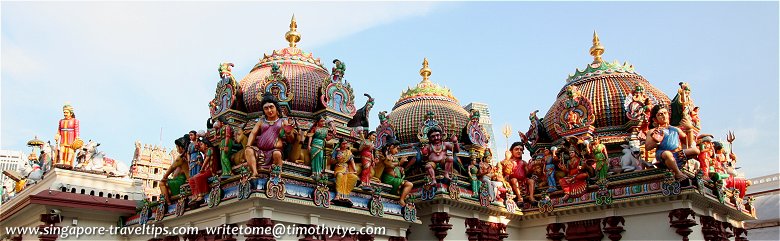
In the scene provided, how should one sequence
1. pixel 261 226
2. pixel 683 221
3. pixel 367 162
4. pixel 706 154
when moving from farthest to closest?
pixel 706 154, pixel 683 221, pixel 367 162, pixel 261 226

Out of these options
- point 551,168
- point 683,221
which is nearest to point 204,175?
point 551,168

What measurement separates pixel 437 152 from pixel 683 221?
9.00 metres

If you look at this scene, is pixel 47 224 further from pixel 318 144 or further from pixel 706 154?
pixel 706 154

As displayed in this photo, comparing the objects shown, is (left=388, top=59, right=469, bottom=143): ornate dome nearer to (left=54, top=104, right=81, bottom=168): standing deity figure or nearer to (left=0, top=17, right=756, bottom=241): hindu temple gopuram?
(left=0, top=17, right=756, bottom=241): hindu temple gopuram

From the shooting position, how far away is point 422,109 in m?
28.9

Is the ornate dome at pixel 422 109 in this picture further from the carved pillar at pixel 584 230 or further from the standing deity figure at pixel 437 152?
the carved pillar at pixel 584 230

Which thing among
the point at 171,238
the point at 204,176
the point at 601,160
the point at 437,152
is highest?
the point at 437,152

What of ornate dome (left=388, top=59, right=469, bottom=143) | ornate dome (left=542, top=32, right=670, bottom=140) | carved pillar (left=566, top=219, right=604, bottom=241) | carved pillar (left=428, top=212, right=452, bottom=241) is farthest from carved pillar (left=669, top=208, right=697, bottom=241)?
ornate dome (left=388, top=59, right=469, bottom=143)

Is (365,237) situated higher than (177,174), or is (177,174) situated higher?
(177,174)

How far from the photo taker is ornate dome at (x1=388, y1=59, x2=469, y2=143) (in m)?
28.1

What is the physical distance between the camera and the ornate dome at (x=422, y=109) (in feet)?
92.3

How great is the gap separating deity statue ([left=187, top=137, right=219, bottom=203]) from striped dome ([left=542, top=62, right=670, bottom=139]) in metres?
15.1

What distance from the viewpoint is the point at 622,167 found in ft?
76.4

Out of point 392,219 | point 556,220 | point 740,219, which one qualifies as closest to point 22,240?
point 392,219
